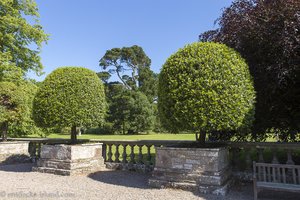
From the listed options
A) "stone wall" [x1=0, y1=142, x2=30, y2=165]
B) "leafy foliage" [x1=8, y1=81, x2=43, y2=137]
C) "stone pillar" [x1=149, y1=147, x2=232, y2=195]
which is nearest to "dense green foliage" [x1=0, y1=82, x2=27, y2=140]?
"leafy foliage" [x1=8, y1=81, x2=43, y2=137]

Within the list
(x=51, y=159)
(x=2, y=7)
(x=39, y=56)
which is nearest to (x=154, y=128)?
(x=39, y=56)

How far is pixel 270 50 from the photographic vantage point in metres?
6.31

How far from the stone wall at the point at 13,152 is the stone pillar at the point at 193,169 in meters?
6.63

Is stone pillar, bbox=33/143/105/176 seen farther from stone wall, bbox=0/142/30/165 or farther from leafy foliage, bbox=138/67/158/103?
leafy foliage, bbox=138/67/158/103

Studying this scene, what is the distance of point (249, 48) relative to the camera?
675 cm

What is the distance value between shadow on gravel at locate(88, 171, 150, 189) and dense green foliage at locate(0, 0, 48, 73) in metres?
10.3

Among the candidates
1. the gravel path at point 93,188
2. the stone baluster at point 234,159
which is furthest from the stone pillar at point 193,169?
the stone baluster at point 234,159

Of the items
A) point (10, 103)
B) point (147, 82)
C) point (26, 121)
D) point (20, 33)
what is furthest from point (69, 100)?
point (147, 82)

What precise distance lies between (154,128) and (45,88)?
32.0m

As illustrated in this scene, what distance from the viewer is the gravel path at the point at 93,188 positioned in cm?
516

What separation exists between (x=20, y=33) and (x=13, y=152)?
9.21 metres

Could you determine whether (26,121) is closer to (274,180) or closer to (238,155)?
(238,155)

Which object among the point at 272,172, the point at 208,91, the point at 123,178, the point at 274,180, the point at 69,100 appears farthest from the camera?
the point at 69,100

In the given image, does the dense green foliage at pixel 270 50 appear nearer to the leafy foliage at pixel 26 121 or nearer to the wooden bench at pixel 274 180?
the wooden bench at pixel 274 180
